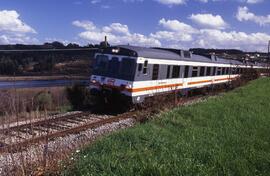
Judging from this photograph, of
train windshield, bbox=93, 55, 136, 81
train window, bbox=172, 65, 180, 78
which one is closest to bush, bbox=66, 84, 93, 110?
train windshield, bbox=93, 55, 136, 81

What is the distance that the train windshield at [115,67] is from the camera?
1630 centimetres

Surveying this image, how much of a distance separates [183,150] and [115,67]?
9749 mm

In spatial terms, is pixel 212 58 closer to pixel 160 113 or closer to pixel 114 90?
pixel 114 90

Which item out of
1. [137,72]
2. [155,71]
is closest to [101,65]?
[137,72]

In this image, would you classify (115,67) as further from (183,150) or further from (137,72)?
(183,150)

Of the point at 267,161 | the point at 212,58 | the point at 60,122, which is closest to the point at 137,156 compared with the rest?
the point at 267,161

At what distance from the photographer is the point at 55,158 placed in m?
7.01

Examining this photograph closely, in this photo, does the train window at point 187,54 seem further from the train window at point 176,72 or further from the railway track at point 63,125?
the railway track at point 63,125

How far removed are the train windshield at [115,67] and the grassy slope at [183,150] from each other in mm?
4462

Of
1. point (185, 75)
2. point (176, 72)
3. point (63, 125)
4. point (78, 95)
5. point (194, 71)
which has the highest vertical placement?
point (176, 72)

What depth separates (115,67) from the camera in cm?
1706

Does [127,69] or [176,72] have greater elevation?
[127,69]

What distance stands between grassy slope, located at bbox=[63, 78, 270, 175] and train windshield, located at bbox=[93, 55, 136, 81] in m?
4.46

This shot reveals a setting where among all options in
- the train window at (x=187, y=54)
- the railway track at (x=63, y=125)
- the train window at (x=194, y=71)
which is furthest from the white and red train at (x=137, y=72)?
the train window at (x=194, y=71)
